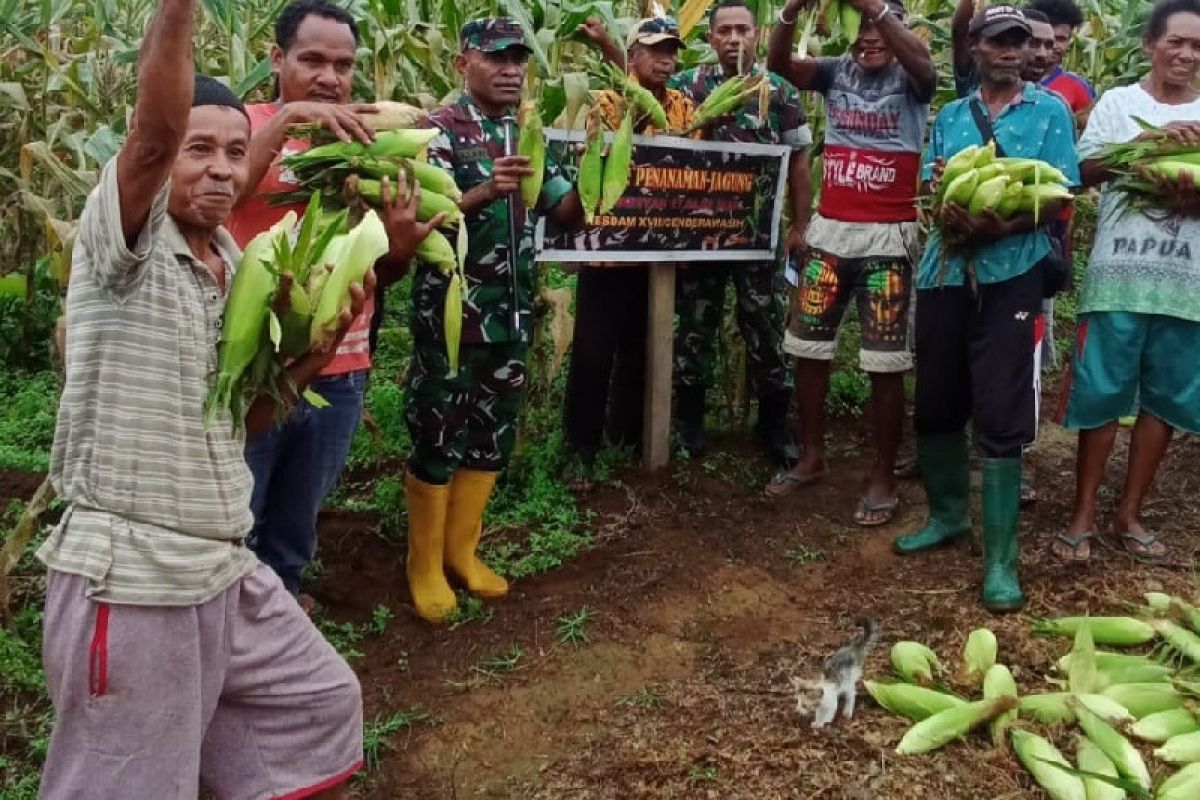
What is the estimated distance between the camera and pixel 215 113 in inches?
74.1

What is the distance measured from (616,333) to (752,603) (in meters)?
1.41

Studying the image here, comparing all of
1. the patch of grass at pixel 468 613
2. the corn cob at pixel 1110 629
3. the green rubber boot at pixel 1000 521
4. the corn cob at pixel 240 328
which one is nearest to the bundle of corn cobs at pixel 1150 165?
the green rubber boot at pixel 1000 521

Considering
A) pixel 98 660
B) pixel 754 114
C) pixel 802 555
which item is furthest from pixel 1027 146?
pixel 98 660

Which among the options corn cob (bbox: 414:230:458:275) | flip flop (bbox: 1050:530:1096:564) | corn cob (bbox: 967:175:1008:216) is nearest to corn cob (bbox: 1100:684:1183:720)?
flip flop (bbox: 1050:530:1096:564)

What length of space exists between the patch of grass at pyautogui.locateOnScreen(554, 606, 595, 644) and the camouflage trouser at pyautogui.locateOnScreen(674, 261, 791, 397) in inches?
61.9

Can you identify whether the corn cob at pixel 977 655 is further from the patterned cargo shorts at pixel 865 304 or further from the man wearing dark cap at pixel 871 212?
the patterned cargo shorts at pixel 865 304

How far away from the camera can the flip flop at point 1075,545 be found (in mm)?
3957

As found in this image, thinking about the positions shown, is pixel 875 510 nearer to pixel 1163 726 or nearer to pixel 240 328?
pixel 1163 726

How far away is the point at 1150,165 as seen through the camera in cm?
365

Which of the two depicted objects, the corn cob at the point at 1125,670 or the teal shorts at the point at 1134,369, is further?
the teal shorts at the point at 1134,369

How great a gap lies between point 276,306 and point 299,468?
1142 millimetres

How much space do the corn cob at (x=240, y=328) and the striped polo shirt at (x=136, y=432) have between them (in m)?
0.03

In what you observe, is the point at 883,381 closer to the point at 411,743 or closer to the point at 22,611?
the point at 411,743

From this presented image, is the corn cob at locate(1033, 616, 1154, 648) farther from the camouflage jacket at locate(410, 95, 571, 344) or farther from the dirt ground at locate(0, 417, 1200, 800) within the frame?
the camouflage jacket at locate(410, 95, 571, 344)
